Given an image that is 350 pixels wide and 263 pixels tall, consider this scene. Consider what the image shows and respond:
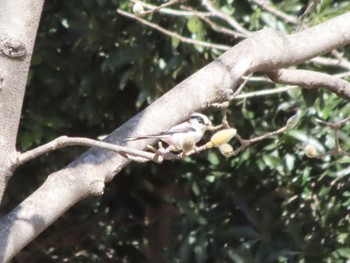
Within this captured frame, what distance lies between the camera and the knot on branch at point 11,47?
1377 mm

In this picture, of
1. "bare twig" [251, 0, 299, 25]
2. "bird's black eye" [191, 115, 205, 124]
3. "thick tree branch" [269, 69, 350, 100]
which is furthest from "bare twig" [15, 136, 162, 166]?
"bare twig" [251, 0, 299, 25]

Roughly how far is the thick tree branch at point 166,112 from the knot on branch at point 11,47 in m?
0.22

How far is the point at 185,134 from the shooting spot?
1.47 meters

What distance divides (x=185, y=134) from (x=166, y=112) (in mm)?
123

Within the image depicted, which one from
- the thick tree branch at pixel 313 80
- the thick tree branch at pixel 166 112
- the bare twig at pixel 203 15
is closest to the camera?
the thick tree branch at pixel 166 112

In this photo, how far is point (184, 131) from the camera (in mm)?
1561

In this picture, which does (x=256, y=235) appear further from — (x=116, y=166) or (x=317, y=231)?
(x=116, y=166)

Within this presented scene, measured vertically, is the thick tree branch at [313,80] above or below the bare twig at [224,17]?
above

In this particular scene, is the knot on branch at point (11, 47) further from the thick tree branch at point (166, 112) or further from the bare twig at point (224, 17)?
the bare twig at point (224, 17)

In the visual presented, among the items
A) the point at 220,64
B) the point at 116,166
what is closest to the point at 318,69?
the point at 220,64

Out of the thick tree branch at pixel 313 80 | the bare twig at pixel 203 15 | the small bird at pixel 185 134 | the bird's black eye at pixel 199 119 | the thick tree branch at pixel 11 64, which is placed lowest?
the bare twig at pixel 203 15

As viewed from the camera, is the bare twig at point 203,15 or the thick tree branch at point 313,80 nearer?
the thick tree branch at point 313,80

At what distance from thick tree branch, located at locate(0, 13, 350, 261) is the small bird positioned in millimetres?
18

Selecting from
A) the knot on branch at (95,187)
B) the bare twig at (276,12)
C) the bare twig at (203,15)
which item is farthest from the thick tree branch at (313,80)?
the bare twig at (276,12)
